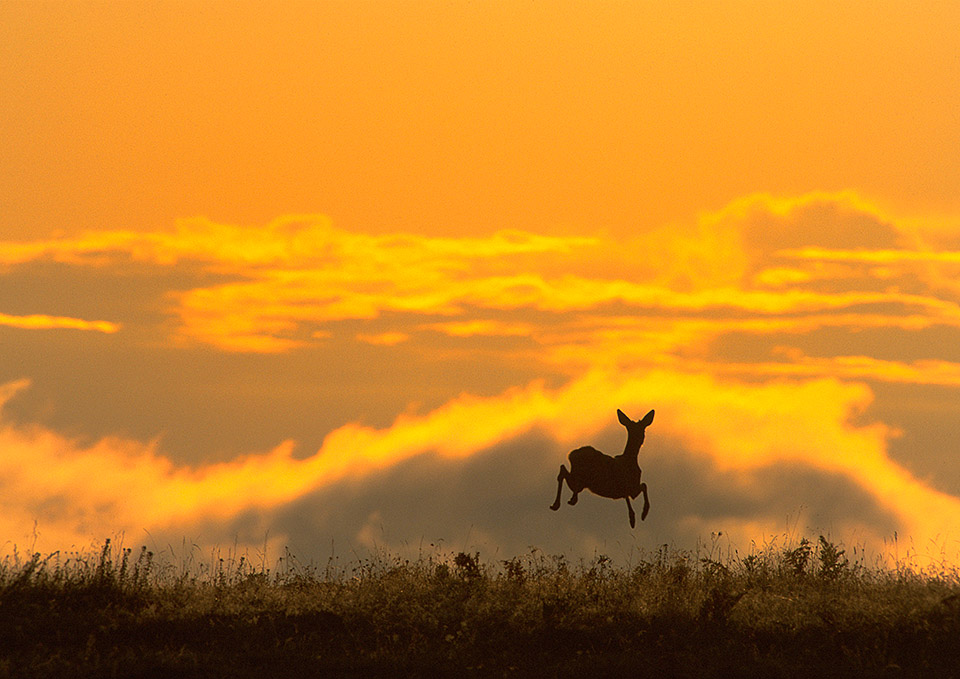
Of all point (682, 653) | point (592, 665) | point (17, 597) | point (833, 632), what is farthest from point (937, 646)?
point (17, 597)

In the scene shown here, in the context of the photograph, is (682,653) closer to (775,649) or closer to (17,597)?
(775,649)

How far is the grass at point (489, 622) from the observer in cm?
1362

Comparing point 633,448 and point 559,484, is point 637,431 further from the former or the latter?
point 559,484

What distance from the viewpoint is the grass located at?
536 inches

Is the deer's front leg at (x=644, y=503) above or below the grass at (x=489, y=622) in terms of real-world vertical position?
above

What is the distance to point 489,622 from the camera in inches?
613

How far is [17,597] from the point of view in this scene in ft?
54.5

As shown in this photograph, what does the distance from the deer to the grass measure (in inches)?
59.8

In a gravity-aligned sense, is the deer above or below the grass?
above

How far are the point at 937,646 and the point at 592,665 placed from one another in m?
4.99

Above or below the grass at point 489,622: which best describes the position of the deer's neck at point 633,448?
above

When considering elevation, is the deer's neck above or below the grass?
above

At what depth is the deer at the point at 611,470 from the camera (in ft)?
57.7

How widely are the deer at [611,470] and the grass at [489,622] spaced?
152 centimetres
